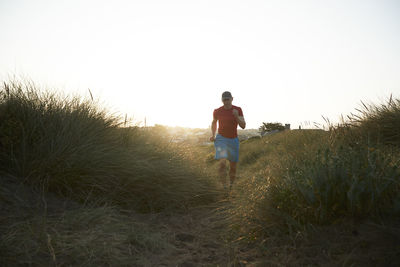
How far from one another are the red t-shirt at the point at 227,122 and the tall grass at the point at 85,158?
3.56 ft

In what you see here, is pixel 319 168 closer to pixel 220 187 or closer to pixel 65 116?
pixel 220 187

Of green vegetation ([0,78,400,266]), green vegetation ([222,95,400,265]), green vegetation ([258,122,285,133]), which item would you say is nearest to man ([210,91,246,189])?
green vegetation ([0,78,400,266])

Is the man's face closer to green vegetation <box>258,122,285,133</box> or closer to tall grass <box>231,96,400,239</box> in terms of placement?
tall grass <box>231,96,400,239</box>

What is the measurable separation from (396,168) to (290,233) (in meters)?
1.17

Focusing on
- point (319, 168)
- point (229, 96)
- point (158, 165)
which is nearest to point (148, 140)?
point (158, 165)

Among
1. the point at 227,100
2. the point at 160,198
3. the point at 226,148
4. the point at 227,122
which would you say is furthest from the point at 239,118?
the point at 160,198

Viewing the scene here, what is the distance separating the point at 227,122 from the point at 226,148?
1.84ft

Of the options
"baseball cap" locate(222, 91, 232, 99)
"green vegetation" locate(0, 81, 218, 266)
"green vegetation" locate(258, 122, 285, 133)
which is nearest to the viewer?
"green vegetation" locate(0, 81, 218, 266)

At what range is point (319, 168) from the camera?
9.16 feet

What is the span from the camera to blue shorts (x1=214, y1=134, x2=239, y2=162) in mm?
5710

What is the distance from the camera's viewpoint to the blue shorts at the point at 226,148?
18.7 ft

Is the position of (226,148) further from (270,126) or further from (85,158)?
(270,126)

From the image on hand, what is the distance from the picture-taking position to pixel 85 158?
4.03 meters

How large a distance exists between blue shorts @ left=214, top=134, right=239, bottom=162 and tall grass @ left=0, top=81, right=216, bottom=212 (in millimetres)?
648
